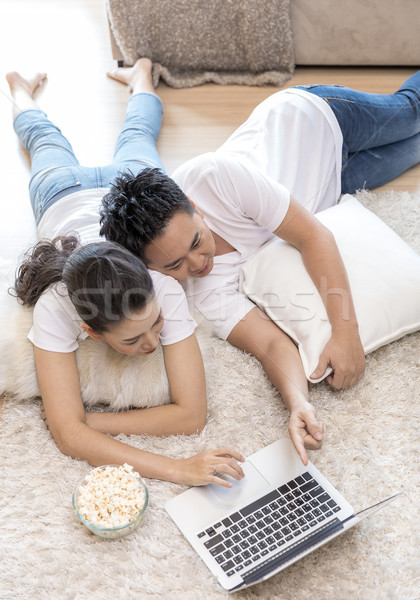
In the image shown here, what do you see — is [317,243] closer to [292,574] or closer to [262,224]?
[262,224]

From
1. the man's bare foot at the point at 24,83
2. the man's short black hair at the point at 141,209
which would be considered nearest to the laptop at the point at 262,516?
the man's short black hair at the point at 141,209

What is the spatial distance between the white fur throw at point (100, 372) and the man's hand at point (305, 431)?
0.27 metres

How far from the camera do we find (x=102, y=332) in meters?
1.15

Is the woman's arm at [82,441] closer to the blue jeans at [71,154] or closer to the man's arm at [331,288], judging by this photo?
the man's arm at [331,288]

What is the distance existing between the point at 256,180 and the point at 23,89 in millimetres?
1195

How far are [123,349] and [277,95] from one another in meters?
0.88

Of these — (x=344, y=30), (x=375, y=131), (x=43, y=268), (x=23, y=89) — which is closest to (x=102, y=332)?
(x=43, y=268)

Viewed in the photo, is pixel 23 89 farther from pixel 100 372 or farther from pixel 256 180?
pixel 100 372

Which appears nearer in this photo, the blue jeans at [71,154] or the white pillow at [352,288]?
the white pillow at [352,288]

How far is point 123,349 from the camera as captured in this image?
118cm

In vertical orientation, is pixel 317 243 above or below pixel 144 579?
above

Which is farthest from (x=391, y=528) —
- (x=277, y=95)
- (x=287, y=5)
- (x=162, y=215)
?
(x=287, y=5)

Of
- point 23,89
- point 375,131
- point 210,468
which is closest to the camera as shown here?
point 210,468

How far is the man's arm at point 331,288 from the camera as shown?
1311mm
